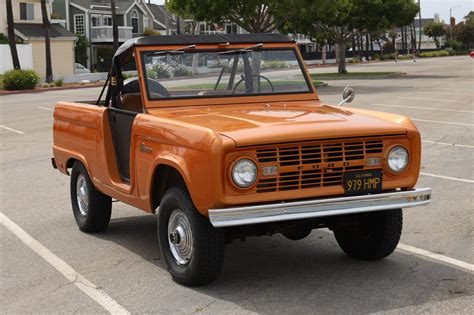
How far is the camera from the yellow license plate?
5.94 meters

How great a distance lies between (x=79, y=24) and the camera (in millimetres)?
76875

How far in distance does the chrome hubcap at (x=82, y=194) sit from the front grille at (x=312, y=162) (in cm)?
307

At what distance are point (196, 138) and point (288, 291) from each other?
1.31 m

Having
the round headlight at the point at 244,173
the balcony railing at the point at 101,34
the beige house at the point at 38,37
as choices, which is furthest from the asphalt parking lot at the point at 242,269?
the balcony railing at the point at 101,34

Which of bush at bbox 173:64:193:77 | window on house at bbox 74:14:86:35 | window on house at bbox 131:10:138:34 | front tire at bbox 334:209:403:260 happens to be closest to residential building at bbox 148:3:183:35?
window on house at bbox 131:10:138:34

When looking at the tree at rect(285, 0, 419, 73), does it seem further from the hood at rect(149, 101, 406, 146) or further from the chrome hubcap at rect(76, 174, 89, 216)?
the hood at rect(149, 101, 406, 146)

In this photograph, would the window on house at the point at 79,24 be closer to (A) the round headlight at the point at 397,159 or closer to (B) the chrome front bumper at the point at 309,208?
(A) the round headlight at the point at 397,159

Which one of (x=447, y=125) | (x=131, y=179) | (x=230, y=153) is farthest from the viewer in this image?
(x=447, y=125)

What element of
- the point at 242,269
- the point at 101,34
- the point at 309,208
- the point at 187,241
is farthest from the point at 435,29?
the point at 309,208

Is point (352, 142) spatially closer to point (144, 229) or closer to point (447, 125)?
point (144, 229)

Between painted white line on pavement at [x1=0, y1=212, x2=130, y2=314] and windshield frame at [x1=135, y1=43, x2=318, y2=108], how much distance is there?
1.59m

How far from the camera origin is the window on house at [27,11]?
63000 millimetres

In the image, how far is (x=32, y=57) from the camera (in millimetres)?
58906

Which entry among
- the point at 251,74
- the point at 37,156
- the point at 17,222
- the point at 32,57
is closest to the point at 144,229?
the point at 17,222
